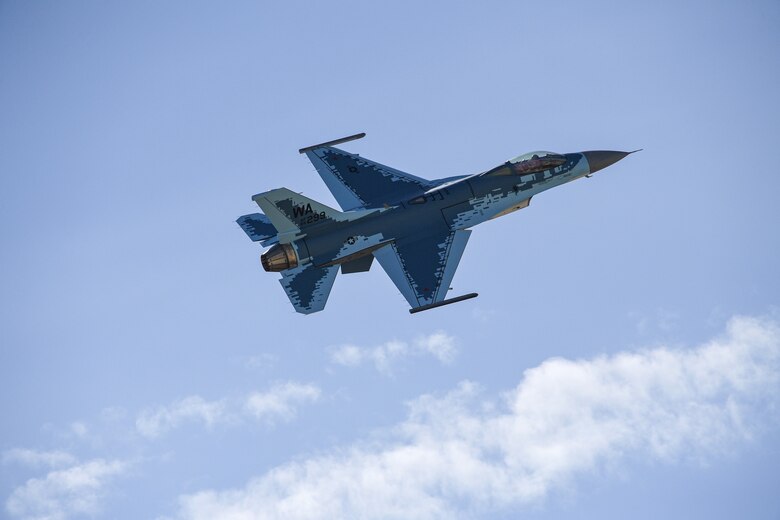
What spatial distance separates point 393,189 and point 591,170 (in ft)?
37.4

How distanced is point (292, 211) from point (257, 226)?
13.8 feet

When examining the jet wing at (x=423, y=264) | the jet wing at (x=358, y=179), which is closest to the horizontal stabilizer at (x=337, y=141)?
the jet wing at (x=358, y=179)

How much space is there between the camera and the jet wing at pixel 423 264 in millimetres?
49562

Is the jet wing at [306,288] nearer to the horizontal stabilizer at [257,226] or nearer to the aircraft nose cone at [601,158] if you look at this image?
the horizontal stabilizer at [257,226]

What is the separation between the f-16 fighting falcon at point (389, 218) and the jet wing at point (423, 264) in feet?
0.17

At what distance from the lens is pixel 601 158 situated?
54406mm

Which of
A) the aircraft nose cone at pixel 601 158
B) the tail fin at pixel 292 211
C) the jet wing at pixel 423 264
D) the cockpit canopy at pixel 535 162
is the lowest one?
the jet wing at pixel 423 264

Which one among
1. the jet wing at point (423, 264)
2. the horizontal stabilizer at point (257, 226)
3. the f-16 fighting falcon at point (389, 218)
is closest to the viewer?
the f-16 fighting falcon at point (389, 218)

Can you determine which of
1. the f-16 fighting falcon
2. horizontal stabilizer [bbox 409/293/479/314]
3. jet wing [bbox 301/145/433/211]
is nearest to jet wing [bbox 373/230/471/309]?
the f-16 fighting falcon

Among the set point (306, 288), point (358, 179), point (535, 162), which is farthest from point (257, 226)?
point (535, 162)

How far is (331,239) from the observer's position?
49344 millimetres

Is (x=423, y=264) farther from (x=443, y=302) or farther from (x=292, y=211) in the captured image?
(x=292, y=211)

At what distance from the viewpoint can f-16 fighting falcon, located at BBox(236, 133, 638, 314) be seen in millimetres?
48906

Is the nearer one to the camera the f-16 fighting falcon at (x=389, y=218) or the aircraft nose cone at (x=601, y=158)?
the f-16 fighting falcon at (x=389, y=218)
